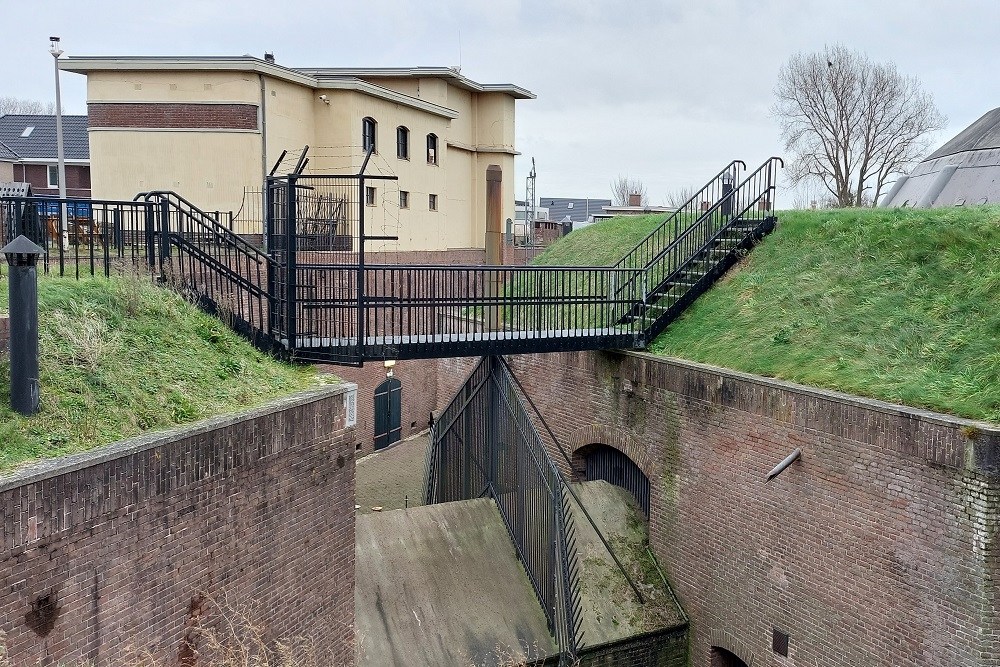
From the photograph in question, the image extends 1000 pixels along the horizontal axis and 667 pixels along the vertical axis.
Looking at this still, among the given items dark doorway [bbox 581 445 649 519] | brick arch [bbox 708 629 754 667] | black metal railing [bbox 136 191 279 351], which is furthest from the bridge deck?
brick arch [bbox 708 629 754 667]

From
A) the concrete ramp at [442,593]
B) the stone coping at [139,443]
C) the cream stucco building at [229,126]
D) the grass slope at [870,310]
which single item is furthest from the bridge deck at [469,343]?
the cream stucco building at [229,126]

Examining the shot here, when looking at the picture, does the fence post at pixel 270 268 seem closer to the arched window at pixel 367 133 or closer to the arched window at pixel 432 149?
the arched window at pixel 367 133

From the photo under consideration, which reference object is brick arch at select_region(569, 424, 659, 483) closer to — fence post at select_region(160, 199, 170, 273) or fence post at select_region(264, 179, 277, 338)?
fence post at select_region(264, 179, 277, 338)

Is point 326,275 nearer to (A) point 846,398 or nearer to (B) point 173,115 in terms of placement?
(A) point 846,398

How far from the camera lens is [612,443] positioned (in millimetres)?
13734

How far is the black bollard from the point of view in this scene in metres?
6.79

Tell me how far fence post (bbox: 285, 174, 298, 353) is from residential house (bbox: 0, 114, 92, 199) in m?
30.4

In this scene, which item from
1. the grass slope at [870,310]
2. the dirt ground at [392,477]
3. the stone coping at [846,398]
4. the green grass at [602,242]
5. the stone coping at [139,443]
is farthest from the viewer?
the green grass at [602,242]

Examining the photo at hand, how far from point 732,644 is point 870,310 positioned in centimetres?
473

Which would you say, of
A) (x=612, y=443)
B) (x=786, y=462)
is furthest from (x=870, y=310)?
(x=612, y=443)

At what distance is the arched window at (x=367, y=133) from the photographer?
25.2m

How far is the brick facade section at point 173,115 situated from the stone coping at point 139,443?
1530 centimetres

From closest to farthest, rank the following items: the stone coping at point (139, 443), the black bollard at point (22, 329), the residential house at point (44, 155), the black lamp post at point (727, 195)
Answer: the stone coping at point (139, 443) → the black bollard at point (22, 329) → the black lamp post at point (727, 195) → the residential house at point (44, 155)

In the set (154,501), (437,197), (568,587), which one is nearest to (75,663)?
(154,501)
